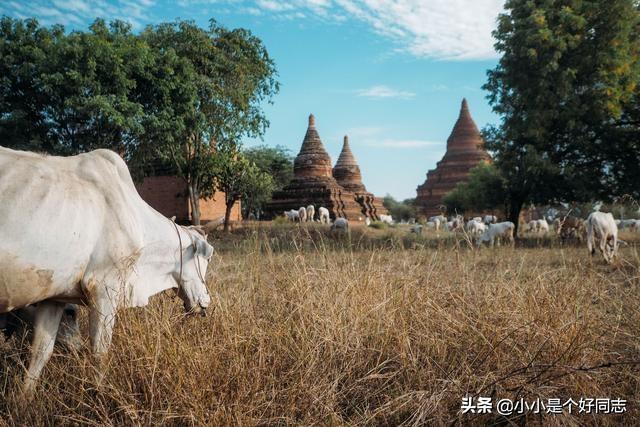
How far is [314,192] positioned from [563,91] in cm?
1568

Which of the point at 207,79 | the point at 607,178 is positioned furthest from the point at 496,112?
the point at 207,79

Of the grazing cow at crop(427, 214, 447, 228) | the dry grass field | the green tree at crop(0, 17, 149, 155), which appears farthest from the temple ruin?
the dry grass field

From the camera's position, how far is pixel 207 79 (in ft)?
51.6

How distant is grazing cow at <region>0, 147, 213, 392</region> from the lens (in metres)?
2.26

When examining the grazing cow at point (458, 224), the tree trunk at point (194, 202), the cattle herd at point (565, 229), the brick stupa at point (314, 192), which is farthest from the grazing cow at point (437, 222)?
the tree trunk at point (194, 202)

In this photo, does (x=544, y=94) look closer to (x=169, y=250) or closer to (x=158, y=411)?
(x=169, y=250)

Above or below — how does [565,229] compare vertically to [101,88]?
below

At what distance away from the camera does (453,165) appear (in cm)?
4175

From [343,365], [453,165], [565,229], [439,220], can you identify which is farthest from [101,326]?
[453,165]

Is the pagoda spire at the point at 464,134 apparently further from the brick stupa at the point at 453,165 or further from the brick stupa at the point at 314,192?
the brick stupa at the point at 314,192

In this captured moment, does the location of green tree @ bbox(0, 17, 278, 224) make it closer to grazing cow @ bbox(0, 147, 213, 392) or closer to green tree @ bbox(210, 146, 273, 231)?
green tree @ bbox(210, 146, 273, 231)

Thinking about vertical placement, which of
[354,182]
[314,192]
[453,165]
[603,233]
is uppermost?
[453,165]

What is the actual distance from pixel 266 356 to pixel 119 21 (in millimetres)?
14268

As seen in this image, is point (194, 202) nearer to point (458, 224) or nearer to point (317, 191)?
point (317, 191)
